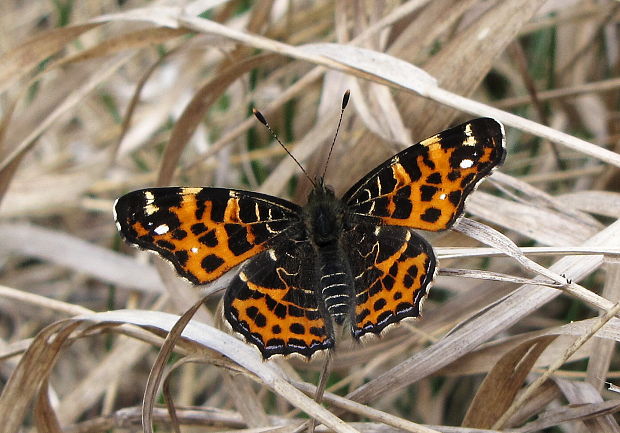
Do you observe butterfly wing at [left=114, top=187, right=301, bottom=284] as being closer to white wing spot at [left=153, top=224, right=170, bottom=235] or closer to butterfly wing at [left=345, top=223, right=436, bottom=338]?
white wing spot at [left=153, top=224, right=170, bottom=235]

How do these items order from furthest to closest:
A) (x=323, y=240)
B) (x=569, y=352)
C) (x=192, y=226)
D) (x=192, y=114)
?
1. (x=192, y=114)
2. (x=323, y=240)
3. (x=192, y=226)
4. (x=569, y=352)

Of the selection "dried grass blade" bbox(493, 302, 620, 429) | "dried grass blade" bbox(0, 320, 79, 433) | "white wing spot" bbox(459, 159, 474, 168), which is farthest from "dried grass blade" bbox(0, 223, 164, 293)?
"dried grass blade" bbox(493, 302, 620, 429)

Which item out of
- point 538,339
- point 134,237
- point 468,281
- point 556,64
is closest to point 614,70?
point 556,64

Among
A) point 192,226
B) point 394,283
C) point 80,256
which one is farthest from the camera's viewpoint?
point 80,256

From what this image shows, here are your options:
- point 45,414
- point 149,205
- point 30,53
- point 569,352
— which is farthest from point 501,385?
point 30,53

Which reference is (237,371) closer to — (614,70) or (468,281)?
(468,281)

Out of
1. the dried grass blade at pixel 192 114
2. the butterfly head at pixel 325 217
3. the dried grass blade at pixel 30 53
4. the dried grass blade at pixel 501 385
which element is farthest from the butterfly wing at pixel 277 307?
the dried grass blade at pixel 30 53

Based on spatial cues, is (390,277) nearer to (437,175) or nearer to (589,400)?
(437,175)
